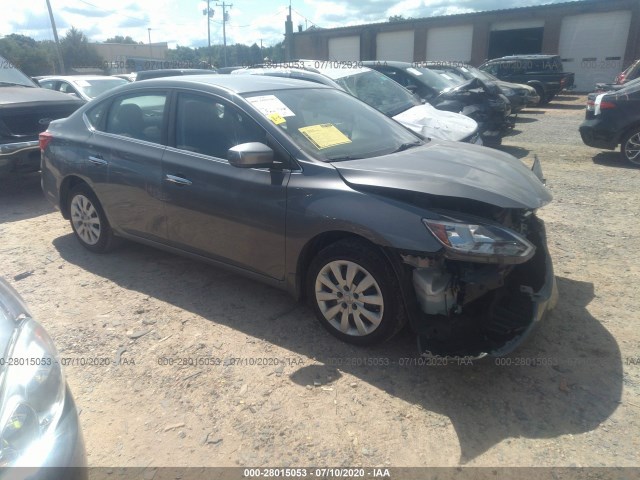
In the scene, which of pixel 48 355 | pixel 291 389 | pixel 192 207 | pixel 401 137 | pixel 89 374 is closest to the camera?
pixel 48 355

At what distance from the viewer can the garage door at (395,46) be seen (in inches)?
1259

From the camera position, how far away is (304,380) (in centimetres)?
303

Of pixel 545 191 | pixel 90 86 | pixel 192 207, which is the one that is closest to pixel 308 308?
pixel 192 207

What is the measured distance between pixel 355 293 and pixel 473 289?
0.72 metres

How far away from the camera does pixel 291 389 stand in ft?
9.71

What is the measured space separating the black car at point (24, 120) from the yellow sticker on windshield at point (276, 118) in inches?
185

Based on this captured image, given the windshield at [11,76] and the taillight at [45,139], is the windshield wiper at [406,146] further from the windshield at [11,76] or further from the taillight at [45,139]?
the windshield at [11,76]

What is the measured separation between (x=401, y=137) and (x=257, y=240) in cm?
151

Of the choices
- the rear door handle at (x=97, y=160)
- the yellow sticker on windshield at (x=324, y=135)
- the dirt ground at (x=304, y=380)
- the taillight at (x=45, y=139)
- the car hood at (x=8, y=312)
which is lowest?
the dirt ground at (x=304, y=380)

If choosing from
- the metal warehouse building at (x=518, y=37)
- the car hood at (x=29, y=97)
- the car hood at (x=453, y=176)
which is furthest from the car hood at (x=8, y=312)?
the metal warehouse building at (x=518, y=37)

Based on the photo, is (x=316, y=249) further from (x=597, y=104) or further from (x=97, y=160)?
(x=597, y=104)

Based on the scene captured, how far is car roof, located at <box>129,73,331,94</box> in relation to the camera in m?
3.89

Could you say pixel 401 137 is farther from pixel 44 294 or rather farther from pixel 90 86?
pixel 90 86

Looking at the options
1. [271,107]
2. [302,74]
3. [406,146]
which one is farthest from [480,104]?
[271,107]
